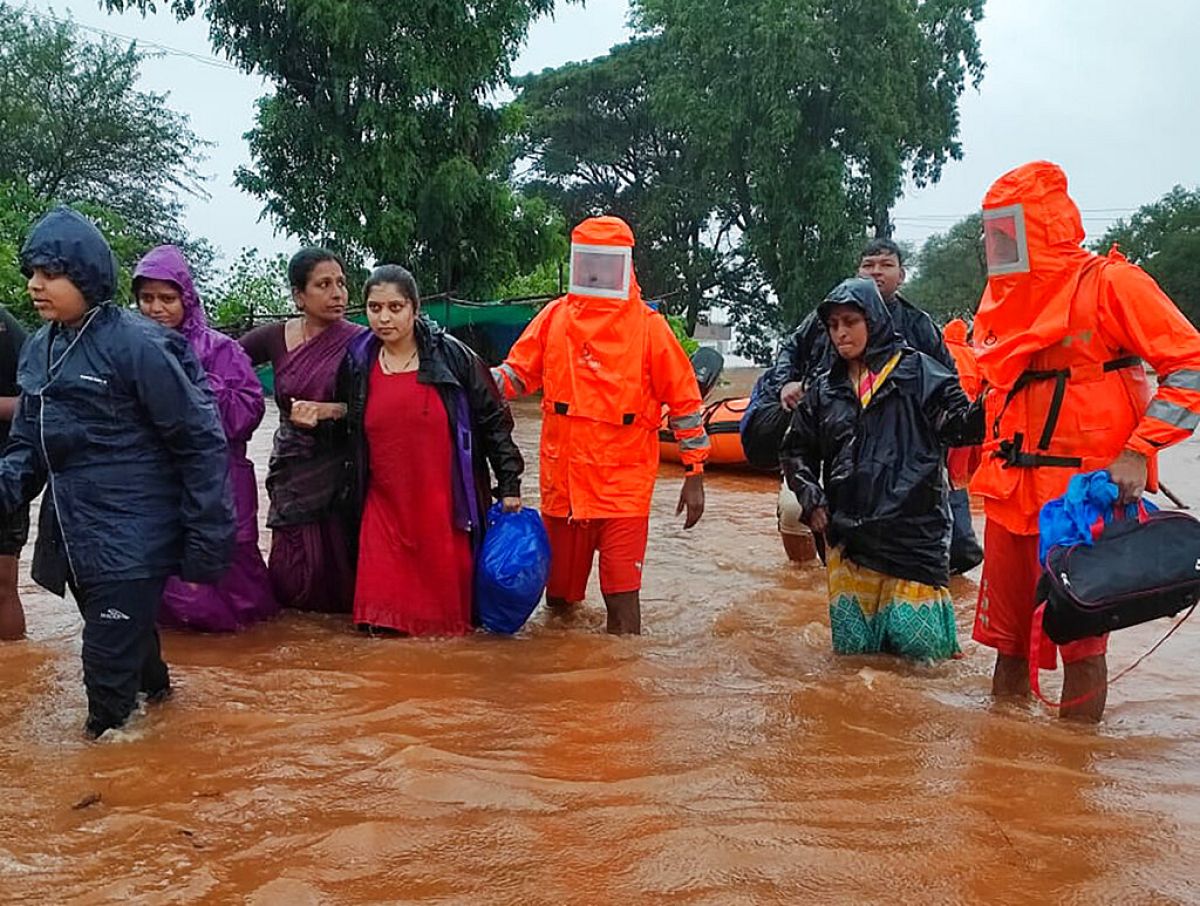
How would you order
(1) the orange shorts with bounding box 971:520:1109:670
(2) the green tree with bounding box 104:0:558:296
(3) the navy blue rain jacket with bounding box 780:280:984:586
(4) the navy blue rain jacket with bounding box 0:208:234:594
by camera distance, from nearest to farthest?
1. (4) the navy blue rain jacket with bounding box 0:208:234:594
2. (1) the orange shorts with bounding box 971:520:1109:670
3. (3) the navy blue rain jacket with bounding box 780:280:984:586
4. (2) the green tree with bounding box 104:0:558:296

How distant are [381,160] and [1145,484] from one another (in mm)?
15956

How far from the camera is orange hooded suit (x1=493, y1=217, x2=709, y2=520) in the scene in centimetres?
472

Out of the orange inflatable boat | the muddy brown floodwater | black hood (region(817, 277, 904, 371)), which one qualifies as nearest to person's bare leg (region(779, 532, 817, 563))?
the muddy brown floodwater

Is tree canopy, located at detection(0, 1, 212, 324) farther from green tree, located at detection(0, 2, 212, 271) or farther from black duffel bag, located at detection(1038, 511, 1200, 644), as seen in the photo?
black duffel bag, located at detection(1038, 511, 1200, 644)

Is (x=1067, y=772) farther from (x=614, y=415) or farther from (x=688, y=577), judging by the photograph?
(x=688, y=577)

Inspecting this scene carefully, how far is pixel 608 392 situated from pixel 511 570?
0.85m

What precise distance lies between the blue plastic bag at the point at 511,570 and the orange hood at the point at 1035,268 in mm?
1973

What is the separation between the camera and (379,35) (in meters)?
17.6

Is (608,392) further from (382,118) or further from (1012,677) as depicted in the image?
(382,118)

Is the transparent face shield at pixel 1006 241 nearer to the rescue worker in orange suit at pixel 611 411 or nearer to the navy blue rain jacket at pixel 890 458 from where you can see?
the navy blue rain jacket at pixel 890 458

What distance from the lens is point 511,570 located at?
4664 mm

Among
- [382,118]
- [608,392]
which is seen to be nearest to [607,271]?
[608,392]

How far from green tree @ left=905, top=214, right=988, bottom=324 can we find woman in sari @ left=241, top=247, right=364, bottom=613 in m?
40.1

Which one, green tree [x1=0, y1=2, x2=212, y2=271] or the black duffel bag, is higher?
green tree [x1=0, y1=2, x2=212, y2=271]
